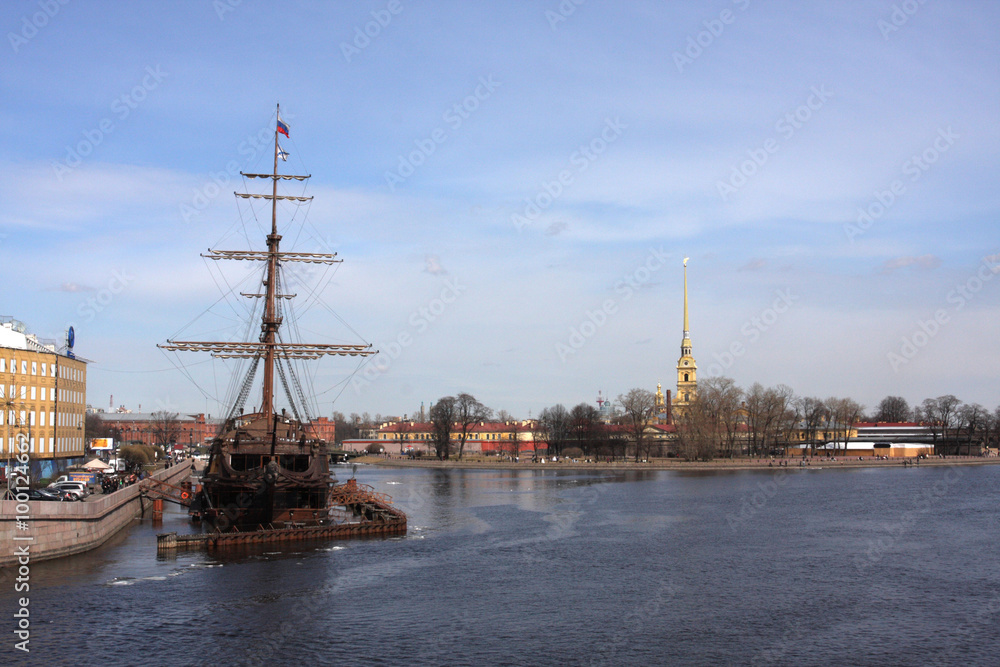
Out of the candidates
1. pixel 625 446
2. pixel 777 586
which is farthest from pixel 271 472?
pixel 625 446

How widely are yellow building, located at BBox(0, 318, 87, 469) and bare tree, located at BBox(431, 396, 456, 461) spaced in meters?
76.7

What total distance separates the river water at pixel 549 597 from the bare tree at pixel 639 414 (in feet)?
265

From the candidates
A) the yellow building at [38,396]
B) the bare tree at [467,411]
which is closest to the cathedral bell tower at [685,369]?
the bare tree at [467,411]

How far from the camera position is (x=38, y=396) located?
196 feet

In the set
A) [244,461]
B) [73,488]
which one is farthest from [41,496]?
[244,461]

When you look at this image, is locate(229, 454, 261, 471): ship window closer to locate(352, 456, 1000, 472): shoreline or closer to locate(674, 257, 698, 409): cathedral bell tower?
locate(352, 456, 1000, 472): shoreline

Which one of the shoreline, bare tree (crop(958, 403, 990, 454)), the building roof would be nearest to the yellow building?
the building roof

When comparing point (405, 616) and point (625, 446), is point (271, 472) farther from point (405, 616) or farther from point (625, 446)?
point (625, 446)

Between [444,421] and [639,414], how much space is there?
3220 cm

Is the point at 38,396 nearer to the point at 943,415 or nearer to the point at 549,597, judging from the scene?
the point at 549,597

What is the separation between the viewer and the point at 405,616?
25312 millimetres

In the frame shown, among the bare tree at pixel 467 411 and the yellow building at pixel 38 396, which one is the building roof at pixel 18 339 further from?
the bare tree at pixel 467 411

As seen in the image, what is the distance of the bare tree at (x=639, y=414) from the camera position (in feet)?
426

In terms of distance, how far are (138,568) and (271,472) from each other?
8.57 m
